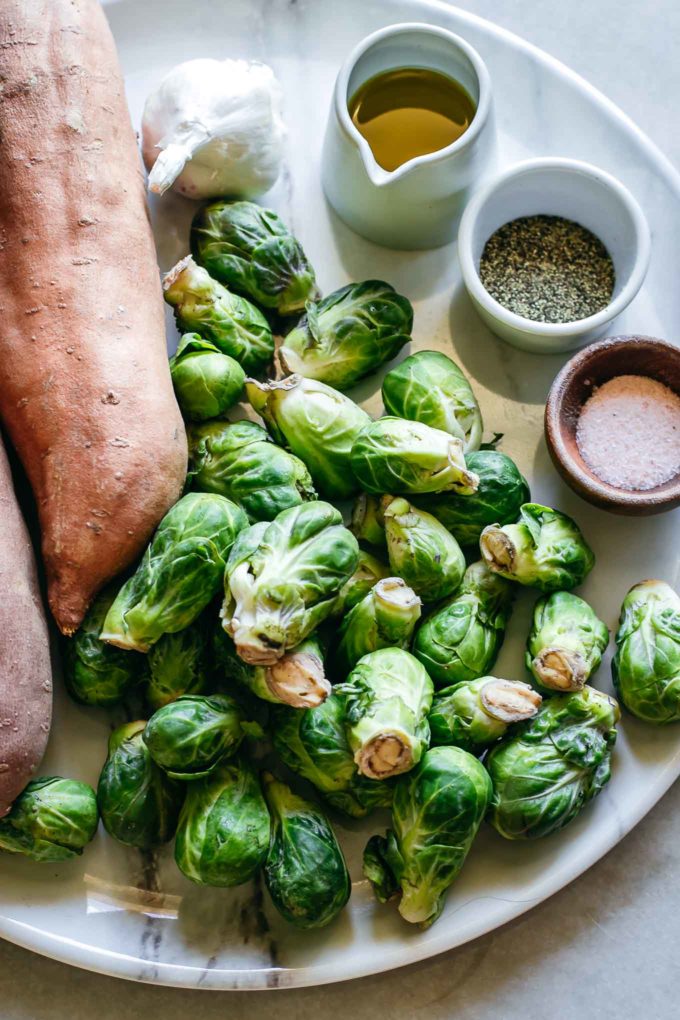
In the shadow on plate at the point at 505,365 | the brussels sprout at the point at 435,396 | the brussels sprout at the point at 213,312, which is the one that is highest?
the brussels sprout at the point at 213,312

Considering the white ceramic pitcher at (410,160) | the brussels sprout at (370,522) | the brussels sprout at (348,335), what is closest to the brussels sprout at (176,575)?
the brussels sprout at (370,522)

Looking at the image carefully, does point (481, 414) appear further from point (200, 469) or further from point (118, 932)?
point (118, 932)

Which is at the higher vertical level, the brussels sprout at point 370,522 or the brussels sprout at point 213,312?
the brussels sprout at point 213,312

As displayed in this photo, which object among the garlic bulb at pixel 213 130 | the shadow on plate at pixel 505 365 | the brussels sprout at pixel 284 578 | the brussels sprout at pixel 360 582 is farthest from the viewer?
the shadow on plate at pixel 505 365

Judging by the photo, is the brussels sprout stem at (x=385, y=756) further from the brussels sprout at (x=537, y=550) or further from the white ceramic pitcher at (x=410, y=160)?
the white ceramic pitcher at (x=410, y=160)

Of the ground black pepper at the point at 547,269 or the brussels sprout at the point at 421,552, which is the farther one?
the ground black pepper at the point at 547,269

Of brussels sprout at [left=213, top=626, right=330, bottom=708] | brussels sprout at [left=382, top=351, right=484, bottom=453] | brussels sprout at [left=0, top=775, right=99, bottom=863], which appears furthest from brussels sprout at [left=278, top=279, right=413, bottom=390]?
brussels sprout at [left=0, top=775, right=99, bottom=863]
